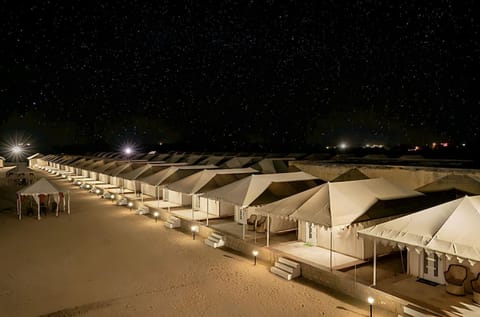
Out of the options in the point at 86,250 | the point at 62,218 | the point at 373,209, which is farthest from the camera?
the point at 62,218

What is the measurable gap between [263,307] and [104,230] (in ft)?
39.4

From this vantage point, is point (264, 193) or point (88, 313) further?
point (264, 193)

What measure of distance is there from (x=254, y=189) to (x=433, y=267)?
792 centimetres

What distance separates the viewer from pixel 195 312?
8.82 metres

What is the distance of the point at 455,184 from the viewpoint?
43.0 ft

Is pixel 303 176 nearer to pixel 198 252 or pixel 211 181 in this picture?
pixel 211 181

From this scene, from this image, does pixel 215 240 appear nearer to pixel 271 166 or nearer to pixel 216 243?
pixel 216 243

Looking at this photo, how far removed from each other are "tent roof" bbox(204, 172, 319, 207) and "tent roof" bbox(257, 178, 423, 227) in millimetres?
1711

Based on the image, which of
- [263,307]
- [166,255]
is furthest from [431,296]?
[166,255]

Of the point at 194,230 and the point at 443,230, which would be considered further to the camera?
the point at 194,230

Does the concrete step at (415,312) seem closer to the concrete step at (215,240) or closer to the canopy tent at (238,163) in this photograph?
the concrete step at (215,240)

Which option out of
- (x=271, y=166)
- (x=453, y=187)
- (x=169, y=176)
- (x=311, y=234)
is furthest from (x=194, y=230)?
(x=271, y=166)

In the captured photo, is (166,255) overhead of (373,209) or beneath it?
beneath

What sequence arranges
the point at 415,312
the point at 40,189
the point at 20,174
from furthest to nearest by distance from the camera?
the point at 20,174 → the point at 40,189 → the point at 415,312
